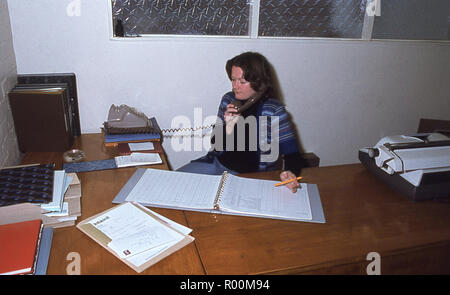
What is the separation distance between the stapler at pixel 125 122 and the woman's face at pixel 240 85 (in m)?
0.49

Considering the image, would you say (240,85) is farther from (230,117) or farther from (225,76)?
(225,76)

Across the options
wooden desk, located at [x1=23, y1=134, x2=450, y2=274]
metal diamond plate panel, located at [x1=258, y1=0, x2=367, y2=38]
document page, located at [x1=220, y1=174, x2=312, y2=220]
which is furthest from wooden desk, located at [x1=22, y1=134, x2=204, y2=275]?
metal diamond plate panel, located at [x1=258, y1=0, x2=367, y2=38]

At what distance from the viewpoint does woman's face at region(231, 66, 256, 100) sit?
1.76m

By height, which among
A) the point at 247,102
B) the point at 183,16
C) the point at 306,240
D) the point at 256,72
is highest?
the point at 183,16

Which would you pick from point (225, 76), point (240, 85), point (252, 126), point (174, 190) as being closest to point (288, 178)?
point (174, 190)

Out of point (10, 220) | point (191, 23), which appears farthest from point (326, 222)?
point (191, 23)

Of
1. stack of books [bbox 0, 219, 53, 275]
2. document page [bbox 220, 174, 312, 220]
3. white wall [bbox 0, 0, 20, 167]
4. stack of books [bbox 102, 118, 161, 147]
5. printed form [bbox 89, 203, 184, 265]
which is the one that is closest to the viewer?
stack of books [bbox 0, 219, 53, 275]

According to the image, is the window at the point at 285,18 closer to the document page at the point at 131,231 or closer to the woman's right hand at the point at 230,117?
the woman's right hand at the point at 230,117

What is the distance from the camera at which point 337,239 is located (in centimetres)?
101

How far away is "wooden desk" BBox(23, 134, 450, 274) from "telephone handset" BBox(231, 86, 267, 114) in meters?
0.64

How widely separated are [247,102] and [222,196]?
74 cm

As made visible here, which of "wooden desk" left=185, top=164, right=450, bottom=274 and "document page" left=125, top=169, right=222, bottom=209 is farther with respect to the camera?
"document page" left=125, top=169, right=222, bottom=209

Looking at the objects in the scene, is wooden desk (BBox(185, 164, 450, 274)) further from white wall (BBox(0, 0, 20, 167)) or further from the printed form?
white wall (BBox(0, 0, 20, 167))
